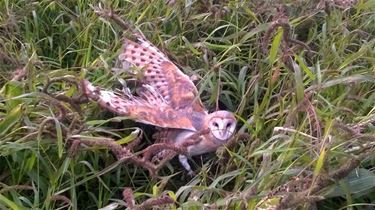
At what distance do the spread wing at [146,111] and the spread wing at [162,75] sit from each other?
0.03m

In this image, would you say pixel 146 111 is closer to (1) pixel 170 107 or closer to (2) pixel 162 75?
(1) pixel 170 107

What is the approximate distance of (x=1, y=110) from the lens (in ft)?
5.17

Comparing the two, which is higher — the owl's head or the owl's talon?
the owl's head

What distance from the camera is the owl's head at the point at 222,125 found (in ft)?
4.89

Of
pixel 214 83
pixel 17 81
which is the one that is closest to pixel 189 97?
pixel 214 83

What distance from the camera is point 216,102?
5.48 feet

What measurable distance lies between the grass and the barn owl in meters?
0.04

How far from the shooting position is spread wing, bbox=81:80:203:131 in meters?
1.51

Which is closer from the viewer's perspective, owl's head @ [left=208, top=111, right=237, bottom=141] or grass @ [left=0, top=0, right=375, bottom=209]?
grass @ [left=0, top=0, right=375, bottom=209]

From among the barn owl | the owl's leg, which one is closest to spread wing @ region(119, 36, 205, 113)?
the barn owl

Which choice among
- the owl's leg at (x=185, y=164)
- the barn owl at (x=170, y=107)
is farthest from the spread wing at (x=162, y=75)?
the owl's leg at (x=185, y=164)

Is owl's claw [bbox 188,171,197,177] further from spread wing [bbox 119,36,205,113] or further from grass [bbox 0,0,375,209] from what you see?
spread wing [bbox 119,36,205,113]

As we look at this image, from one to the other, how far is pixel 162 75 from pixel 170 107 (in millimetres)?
128

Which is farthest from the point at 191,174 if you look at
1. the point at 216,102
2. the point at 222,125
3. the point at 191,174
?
the point at 216,102
